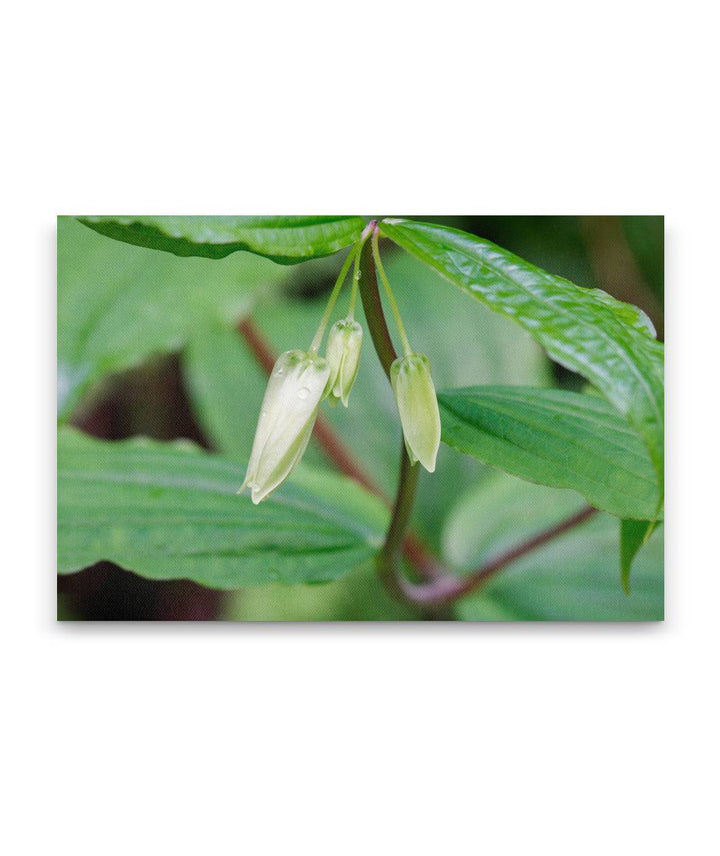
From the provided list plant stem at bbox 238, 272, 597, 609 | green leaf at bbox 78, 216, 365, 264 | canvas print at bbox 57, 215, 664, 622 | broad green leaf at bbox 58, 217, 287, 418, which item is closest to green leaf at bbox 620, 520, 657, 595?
canvas print at bbox 57, 215, 664, 622

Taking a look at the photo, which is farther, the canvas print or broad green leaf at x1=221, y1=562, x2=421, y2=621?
broad green leaf at x1=221, y1=562, x2=421, y2=621

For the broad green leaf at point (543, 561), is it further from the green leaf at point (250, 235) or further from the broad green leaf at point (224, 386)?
the green leaf at point (250, 235)

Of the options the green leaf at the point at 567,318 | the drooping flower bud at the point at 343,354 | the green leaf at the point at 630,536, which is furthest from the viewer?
the green leaf at the point at 630,536

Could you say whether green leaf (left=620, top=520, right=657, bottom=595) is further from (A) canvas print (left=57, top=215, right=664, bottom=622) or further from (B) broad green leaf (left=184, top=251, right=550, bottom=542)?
(B) broad green leaf (left=184, top=251, right=550, bottom=542)

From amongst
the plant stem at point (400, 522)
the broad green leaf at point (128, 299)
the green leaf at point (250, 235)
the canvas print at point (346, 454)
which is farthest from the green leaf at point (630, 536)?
the broad green leaf at point (128, 299)

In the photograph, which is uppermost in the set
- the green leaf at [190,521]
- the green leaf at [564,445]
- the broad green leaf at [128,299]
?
the broad green leaf at [128,299]
